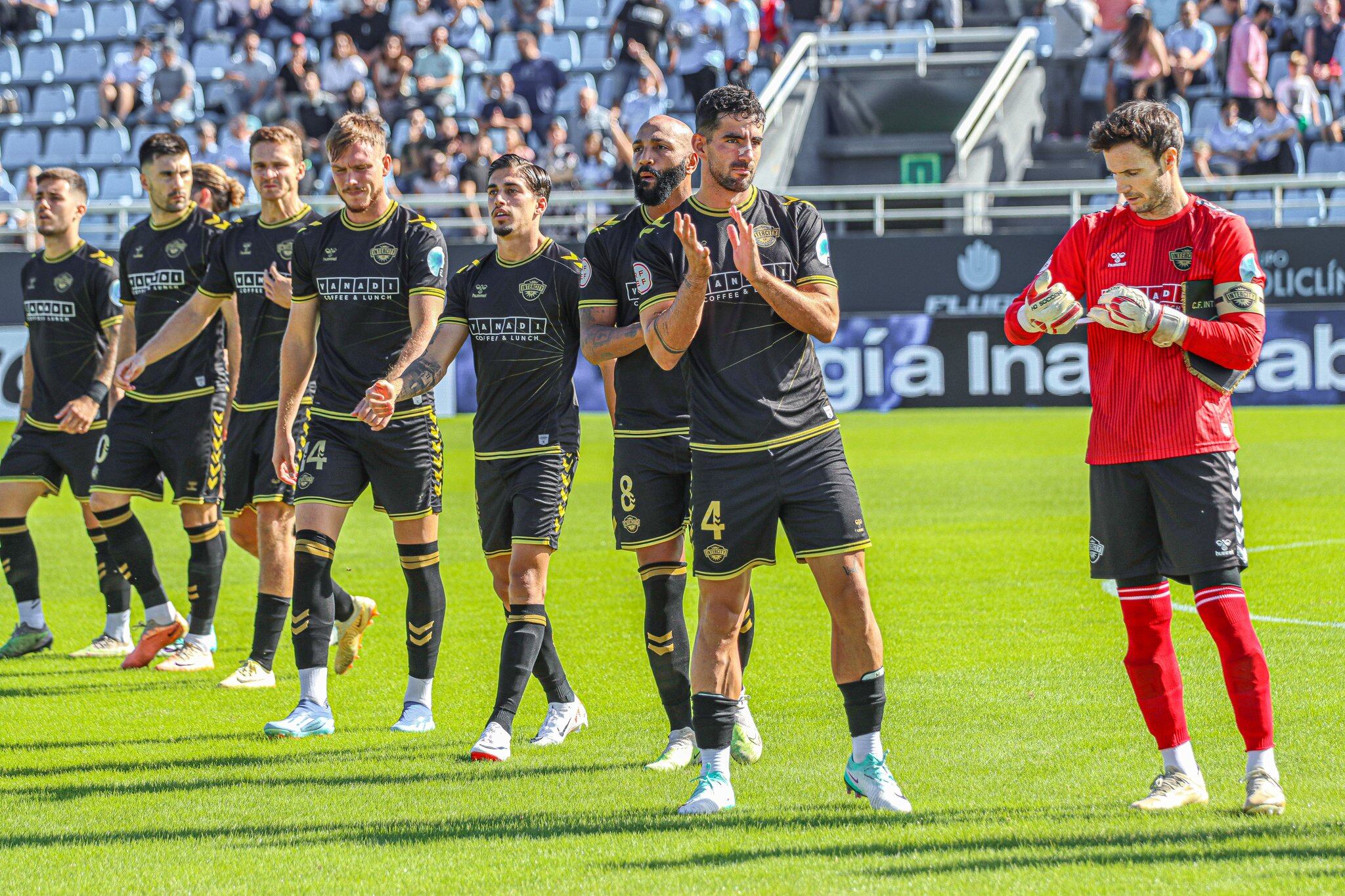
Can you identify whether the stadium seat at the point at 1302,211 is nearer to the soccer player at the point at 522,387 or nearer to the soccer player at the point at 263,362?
the soccer player at the point at 263,362

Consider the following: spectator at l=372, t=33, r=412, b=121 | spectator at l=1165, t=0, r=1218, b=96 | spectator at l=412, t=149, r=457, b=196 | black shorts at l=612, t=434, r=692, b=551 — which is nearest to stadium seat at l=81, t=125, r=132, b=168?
spectator at l=372, t=33, r=412, b=121

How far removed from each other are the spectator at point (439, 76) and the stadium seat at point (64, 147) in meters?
5.84

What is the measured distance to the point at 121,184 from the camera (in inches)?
973

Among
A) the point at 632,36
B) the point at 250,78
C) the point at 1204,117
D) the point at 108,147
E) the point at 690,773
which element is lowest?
the point at 690,773

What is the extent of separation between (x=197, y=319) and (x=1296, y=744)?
5.30 m

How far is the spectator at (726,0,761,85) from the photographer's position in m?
23.9

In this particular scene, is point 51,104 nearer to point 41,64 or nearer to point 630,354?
point 41,64

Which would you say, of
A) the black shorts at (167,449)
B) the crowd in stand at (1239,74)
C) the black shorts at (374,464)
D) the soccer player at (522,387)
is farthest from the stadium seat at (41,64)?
the soccer player at (522,387)

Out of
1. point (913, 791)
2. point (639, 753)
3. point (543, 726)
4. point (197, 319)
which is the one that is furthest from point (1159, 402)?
point (197, 319)

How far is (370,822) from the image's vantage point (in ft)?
16.7

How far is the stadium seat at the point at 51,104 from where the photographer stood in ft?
87.7

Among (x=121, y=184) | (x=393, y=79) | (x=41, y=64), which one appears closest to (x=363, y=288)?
(x=393, y=79)

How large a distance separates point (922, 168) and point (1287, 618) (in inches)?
656

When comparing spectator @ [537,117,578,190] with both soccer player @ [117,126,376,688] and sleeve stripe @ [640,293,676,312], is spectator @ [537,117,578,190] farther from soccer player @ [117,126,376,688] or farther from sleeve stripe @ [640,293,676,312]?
sleeve stripe @ [640,293,676,312]
